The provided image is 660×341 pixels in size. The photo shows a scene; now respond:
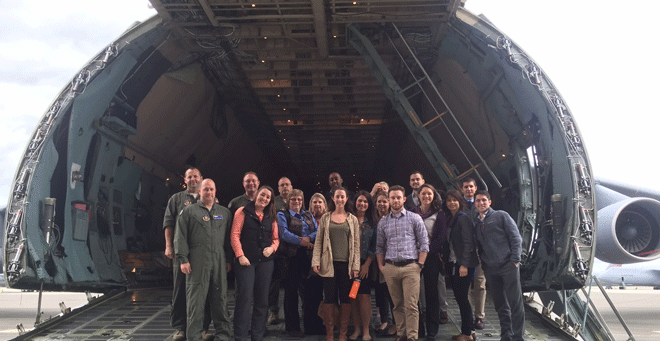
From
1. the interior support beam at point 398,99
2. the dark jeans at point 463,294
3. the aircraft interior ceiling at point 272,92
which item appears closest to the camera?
the dark jeans at point 463,294

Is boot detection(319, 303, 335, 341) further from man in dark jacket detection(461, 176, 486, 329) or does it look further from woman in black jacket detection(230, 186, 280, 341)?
man in dark jacket detection(461, 176, 486, 329)

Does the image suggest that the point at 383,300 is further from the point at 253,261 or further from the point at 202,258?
the point at 202,258

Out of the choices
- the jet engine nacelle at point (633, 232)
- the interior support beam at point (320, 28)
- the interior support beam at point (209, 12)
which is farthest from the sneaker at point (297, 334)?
the jet engine nacelle at point (633, 232)

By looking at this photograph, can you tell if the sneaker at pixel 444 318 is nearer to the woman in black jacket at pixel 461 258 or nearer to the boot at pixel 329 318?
the woman in black jacket at pixel 461 258

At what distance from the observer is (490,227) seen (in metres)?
5.07

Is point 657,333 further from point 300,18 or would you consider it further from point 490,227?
point 300,18

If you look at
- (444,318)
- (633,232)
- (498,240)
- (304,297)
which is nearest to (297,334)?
(304,297)

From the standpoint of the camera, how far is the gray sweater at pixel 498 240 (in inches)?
194

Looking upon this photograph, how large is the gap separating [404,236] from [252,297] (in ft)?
5.21

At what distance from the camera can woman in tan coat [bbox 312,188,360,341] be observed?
4906 mm

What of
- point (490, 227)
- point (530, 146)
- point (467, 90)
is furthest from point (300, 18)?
point (490, 227)

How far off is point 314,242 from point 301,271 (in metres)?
0.38

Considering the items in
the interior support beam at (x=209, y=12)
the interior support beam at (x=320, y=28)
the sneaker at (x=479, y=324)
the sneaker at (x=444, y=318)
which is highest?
the interior support beam at (x=209, y=12)

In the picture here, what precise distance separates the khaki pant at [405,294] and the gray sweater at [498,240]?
76 centimetres
